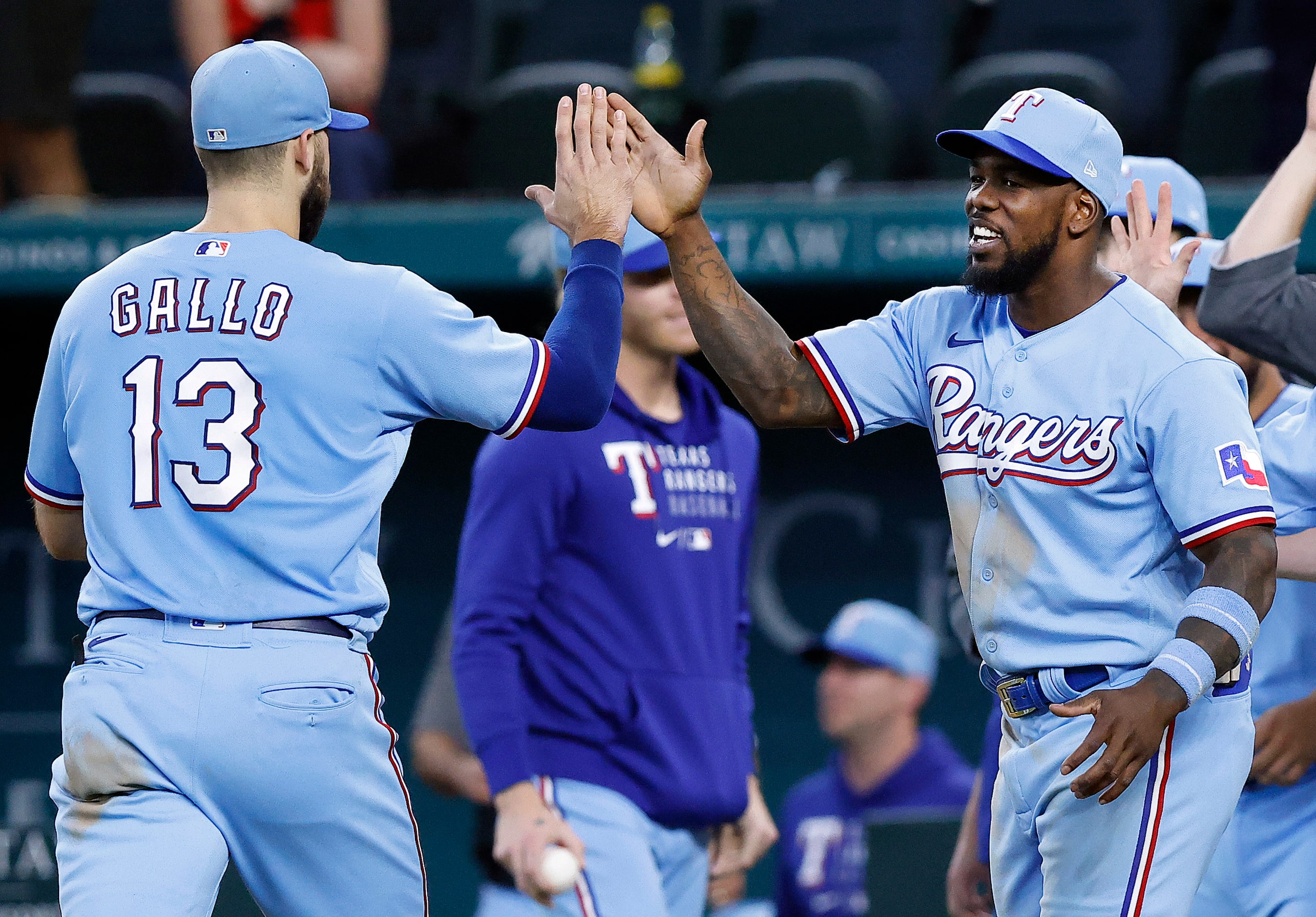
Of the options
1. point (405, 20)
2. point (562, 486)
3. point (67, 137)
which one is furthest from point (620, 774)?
point (405, 20)

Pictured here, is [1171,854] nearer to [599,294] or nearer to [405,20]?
[599,294]

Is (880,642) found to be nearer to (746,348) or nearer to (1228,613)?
(746,348)

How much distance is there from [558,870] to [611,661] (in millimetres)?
449

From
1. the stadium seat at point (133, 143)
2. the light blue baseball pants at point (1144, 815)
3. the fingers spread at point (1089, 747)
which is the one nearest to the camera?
the fingers spread at point (1089, 747)

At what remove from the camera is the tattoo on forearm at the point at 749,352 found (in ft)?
9.36

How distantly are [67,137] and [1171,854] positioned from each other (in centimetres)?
444

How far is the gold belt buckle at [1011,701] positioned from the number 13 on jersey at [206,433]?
1177 mm

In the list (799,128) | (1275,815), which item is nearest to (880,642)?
(799,128)

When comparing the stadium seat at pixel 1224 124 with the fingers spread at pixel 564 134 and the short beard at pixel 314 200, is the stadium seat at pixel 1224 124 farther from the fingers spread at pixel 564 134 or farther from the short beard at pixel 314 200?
the short beard at pixel 314 200

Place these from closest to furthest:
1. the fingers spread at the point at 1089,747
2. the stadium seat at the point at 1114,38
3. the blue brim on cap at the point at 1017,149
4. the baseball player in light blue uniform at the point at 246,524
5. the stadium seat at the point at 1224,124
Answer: the fingers spread at the point at 1089,747 < the baseball player in light blue uniform at the point at 246,524 < the blue brim on cap at the point at 1017,149 < the stadium seat at the point at 1224,124 < the stadium seat at the point at 1114,38

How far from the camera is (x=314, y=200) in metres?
2.78

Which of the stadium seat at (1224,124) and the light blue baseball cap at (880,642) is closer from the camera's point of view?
the light blue baseball cap at (880,642)

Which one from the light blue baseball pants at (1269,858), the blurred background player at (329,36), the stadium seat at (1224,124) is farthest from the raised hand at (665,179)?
the stadium seat at (1224,124)

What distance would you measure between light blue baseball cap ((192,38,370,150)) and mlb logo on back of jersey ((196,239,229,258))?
0.15 metres
